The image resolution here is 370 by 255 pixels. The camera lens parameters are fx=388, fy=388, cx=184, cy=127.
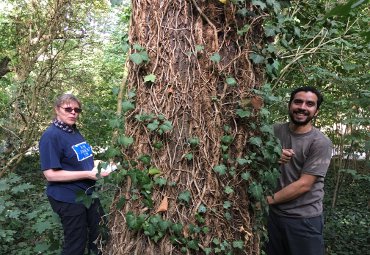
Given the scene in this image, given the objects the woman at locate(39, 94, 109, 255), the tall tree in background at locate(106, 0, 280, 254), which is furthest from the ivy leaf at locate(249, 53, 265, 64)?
the woman at locate(39, 94, 109, 255)

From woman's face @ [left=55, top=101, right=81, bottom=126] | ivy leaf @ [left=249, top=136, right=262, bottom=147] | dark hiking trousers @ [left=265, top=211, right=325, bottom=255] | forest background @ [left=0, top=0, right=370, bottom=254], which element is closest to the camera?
ivy leaf @ [left=249, top=136, right=262, bottom=147]

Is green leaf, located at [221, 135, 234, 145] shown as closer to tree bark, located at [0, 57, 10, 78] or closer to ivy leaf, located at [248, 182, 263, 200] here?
ivy leaf, located at [248, 182, 263, 200]

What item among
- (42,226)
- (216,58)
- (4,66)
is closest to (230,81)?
(216,58)

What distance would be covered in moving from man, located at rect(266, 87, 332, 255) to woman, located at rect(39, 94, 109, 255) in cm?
148

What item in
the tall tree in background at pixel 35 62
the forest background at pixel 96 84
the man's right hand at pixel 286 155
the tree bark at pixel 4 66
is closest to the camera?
the man's right hand at pixel 286 155

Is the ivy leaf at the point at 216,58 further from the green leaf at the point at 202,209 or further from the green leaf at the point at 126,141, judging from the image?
the green leaf at the point at 202,209

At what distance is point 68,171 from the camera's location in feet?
10.0

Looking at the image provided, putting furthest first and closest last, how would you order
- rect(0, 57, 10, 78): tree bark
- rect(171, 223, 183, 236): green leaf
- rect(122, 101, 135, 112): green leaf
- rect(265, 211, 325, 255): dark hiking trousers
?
rect(0, 57, 10, 78): tree bark < rect(265, 211, 325, 255): dark hiking trousers < rect(122, 101, 135, 112): green leaf < rect(171, 223, 183, 236): green leaf

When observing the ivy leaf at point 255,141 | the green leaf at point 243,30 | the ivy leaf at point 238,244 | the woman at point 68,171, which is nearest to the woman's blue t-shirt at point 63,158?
the woman at point 68,171

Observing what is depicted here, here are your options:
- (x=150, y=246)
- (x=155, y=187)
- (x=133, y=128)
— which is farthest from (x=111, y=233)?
(x=133, y=128)

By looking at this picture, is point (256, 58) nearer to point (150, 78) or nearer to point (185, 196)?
point (150, 78)

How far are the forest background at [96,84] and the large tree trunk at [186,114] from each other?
116 cm

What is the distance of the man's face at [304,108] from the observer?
120 inches

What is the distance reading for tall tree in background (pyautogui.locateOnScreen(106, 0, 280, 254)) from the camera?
7.42 ft
